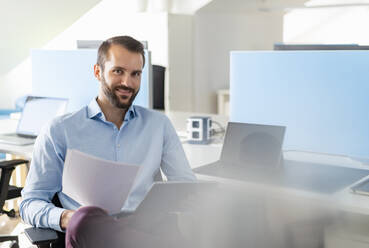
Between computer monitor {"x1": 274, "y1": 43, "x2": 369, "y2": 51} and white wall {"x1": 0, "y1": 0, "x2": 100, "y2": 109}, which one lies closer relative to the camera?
computer monitor {"x1": 274, "y1": 43, "x2": 369, "y2": 51}

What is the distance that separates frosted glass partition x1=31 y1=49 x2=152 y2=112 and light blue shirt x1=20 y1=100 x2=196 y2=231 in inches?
29.9

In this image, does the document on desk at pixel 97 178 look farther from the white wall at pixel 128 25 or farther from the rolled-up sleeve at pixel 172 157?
the white wall at pixel 128 25

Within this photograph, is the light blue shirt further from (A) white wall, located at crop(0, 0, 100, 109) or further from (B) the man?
(A) white wall, located at crop(0, 0, 100, 109)

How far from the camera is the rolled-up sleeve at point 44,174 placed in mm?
1235

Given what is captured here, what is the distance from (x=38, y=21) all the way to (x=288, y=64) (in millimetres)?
2961

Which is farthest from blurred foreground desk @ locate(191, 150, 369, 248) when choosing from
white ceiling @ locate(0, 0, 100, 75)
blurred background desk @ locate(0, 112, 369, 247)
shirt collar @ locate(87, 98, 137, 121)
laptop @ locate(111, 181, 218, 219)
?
white ceiling @ locate(0, 0, 100, 75)

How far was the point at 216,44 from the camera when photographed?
203 inches

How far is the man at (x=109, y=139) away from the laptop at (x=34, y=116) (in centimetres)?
74

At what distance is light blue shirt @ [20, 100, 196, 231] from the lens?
4.12ft

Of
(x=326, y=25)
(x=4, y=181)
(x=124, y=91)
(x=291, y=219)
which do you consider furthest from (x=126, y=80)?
(x=326, y=25)

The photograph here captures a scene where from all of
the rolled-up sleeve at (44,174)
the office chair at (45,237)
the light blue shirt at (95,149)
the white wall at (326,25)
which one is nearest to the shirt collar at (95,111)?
the light blue shirt at (95,149)

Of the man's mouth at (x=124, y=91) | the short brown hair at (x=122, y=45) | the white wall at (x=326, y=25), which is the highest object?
the white wall at (x=326, y=25)

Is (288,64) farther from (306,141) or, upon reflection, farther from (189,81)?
(189,81)

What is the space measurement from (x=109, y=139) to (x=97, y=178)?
84 cm
